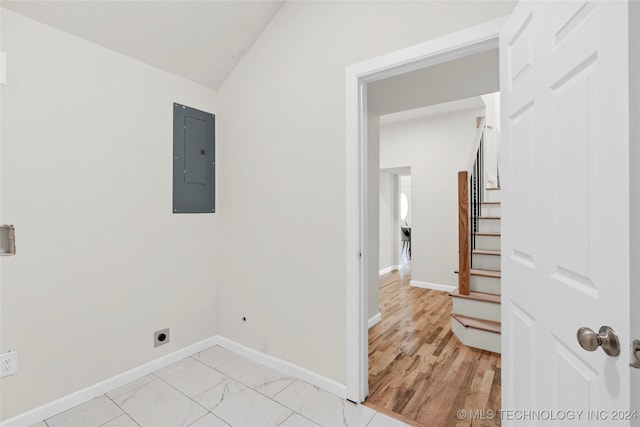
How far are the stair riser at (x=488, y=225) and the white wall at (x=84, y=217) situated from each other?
10.3ft

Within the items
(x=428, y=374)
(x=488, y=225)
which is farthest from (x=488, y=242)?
(x=428, y=374)

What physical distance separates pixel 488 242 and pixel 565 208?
106 inches

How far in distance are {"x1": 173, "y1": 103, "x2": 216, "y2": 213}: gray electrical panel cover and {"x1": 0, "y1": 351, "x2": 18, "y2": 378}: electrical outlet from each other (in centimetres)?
120

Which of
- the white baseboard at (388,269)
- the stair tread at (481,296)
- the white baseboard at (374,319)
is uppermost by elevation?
the stair tread at (481,296)

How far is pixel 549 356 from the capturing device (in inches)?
41.0

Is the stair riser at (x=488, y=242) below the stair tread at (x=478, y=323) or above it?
above

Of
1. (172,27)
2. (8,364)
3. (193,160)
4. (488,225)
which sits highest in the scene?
(172,27)

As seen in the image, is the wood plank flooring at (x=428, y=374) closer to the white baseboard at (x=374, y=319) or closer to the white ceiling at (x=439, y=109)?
the white baseboard at (x=374, y=319)

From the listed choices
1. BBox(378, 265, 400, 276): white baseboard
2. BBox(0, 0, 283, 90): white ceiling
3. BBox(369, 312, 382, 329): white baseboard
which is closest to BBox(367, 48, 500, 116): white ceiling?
BBox(0, 0, 283, 90): white ceiling

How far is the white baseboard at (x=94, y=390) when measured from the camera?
5.53ft

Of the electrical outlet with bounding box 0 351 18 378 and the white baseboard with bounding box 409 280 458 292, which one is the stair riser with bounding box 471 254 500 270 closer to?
the white baseboard with bounding box 409 280 458 292

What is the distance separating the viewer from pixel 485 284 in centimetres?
297

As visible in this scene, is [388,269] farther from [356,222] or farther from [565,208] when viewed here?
[565,208]

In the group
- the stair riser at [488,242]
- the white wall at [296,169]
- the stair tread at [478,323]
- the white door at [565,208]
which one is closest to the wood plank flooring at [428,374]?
the stair tread at [478,323]
